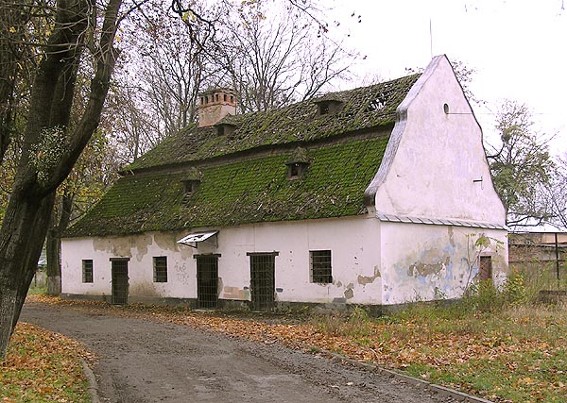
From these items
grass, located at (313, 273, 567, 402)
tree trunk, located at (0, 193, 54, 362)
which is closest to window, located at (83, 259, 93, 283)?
grass, located at (313, 273, 567, 402)

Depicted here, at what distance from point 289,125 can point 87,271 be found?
1187 centimetres

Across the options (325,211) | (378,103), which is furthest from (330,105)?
(325,211)

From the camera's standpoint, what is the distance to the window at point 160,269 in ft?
83.6

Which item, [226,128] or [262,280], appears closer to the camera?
[262,280]

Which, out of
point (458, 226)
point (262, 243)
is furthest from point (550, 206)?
point (262, 243)

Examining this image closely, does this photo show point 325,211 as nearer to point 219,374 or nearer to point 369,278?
point 369,278

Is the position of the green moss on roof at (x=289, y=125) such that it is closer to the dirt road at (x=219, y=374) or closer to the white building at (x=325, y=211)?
the white building at (x=325, y=211)

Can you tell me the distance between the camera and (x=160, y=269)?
25.8 m

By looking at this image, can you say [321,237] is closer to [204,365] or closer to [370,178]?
[370,178]

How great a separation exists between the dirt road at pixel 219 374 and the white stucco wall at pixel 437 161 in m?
6.92

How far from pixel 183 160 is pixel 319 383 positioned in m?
18.1

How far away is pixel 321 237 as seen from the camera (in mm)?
20016

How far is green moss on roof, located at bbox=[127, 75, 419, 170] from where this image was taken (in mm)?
21609

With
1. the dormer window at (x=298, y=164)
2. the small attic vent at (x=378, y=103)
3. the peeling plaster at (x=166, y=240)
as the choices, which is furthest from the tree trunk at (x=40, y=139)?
the peeling plaster at (x=166, y=240)
